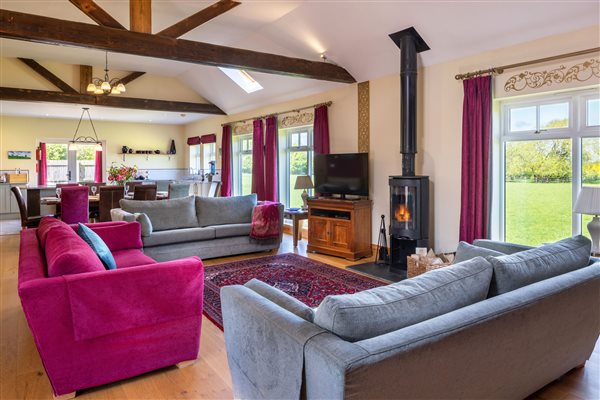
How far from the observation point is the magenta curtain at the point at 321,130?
676 centimetres

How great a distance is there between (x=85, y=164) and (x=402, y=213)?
990 cm

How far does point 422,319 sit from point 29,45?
813cm

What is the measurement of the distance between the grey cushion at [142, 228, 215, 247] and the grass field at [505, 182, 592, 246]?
375 cm

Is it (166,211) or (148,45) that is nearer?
(148,45)

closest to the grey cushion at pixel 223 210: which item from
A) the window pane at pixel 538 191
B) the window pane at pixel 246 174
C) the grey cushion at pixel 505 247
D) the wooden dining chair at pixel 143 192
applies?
the wooden dining chair at pixel 143 192

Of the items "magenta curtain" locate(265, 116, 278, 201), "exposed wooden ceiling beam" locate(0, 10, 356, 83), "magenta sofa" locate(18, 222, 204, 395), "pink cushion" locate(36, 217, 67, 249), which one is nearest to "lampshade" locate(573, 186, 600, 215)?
"magenta sofa" locate(18, 222, 204, 395)

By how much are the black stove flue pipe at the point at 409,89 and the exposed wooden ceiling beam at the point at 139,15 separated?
2.97 meters

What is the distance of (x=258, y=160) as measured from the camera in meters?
8.48

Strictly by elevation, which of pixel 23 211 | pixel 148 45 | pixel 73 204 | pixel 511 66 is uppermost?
pixel 148 45

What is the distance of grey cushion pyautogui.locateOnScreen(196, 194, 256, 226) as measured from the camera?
584 centimetres

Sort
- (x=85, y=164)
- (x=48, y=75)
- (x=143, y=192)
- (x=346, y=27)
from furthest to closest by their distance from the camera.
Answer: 1. (x=85, y=164)
2. (x=48, y=75)
3. (x=143, y=192)
4. (x=346, y=27)

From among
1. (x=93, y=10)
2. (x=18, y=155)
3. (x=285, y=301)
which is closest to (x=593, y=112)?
(x=285, y=301)

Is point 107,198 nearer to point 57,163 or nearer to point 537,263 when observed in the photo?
point 57,163

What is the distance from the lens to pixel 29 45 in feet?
23.1
